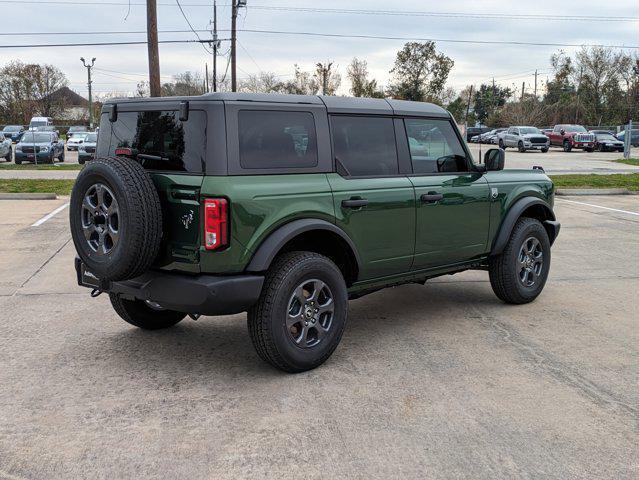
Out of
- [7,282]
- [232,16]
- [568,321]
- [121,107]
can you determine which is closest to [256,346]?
[121,107]

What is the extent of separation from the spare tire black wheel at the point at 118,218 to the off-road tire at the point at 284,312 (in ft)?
2.47

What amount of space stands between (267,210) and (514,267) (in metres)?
2.88

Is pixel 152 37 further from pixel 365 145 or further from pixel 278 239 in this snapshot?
pixel 278 239

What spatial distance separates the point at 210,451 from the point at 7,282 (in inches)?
188

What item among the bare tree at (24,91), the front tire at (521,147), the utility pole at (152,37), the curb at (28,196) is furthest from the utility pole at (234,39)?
the bare tree at (24,91)

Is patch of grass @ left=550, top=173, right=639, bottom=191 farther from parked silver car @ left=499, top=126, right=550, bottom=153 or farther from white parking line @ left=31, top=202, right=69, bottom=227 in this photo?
parked silver car @ left=499, top=126, right=550, bottom=153

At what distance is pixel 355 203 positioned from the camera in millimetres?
4637

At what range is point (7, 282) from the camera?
23.4ft

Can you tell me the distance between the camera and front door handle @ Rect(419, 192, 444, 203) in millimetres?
5137

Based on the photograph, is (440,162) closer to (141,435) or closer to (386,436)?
(386,436)

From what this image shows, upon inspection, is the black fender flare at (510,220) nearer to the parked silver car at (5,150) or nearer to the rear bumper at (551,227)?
the rear bumper at (551,227)

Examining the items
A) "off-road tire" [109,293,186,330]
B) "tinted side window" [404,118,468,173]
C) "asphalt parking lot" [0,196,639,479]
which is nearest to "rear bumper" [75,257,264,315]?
"asphalt parking lot" [0,196,639,479]

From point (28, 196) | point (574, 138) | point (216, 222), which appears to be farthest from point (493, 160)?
point (574, 138)

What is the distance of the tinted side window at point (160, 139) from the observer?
13.5ft
